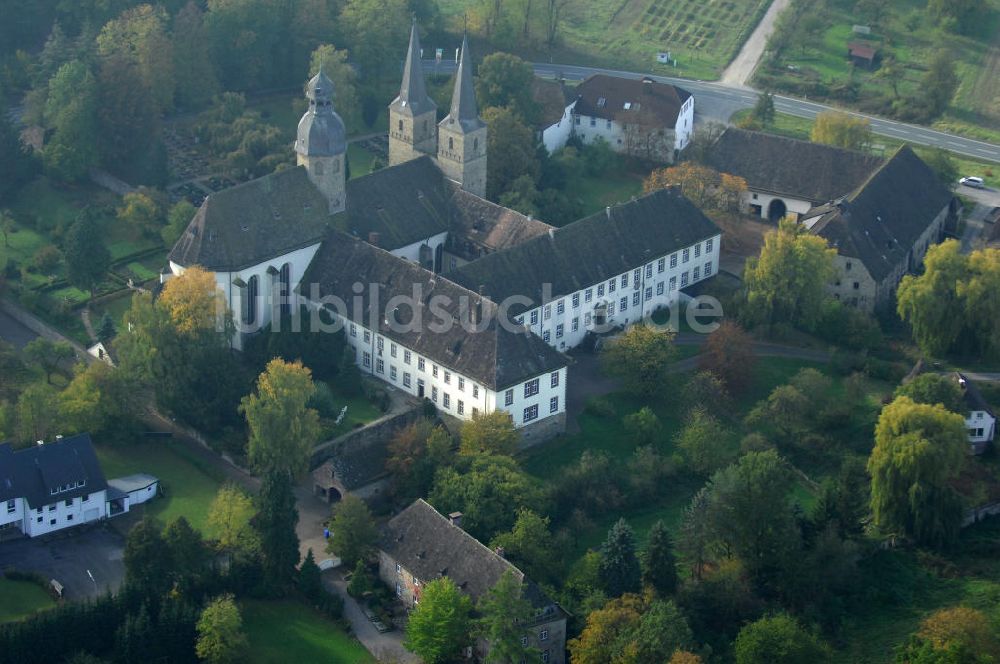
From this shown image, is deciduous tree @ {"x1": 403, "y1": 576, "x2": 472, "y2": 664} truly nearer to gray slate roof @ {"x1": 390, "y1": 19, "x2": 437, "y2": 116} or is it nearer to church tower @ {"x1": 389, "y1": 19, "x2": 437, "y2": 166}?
church tower @ {"x1": 389, "y1": 19, "x2": 437, "y2": 166}

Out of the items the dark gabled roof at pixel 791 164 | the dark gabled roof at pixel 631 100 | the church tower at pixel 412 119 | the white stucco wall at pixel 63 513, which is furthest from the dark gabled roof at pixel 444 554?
the dark gabled roof at pixel 631 100

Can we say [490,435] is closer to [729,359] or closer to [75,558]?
[729,359]

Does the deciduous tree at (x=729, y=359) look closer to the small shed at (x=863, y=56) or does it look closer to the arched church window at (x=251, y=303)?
the arched church window at (x=251, y=303)

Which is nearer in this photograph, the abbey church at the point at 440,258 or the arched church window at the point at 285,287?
the abbey church at the point at 440,258

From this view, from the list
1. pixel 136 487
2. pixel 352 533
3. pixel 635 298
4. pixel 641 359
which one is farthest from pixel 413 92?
pixel 352 533

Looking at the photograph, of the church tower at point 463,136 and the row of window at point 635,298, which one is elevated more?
the church tower at point 463,136

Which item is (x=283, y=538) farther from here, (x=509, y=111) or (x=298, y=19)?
(x=298, y=19)

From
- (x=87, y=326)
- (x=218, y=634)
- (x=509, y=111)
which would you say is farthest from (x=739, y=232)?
(x=218, y=634)

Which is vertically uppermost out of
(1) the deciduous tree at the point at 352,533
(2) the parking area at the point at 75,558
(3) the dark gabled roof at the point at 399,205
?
(3) the dark gabled roof at the point at 399,205
